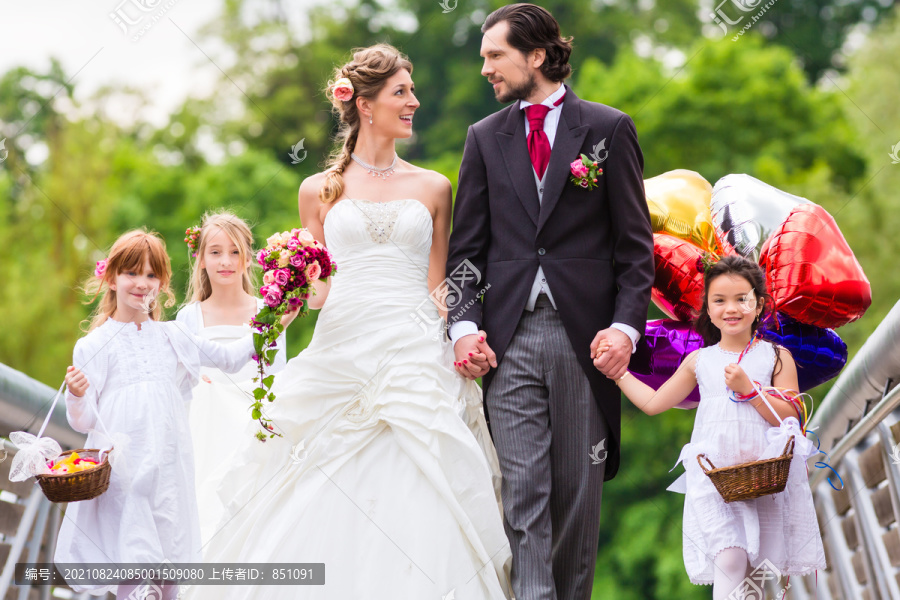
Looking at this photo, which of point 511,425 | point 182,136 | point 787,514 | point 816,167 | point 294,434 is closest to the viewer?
point 787,514

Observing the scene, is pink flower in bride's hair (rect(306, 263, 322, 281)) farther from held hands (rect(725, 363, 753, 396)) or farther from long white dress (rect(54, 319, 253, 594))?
held hands (rect(725, 363, 753, 396))

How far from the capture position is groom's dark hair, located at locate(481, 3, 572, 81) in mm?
4230

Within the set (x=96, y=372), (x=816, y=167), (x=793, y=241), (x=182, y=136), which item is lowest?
(x=96, y=372)

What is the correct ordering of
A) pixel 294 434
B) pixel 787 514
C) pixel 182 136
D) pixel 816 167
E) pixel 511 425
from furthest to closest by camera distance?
pixel 182 136, pixel 816 167, pixel 294 434, pixel 511 425, pixel 787 514

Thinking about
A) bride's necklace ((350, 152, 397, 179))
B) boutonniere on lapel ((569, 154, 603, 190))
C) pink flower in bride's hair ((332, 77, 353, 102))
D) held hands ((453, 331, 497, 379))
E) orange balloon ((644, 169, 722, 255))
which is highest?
pink flower in bride's hair ((332, 77, 353, 102))

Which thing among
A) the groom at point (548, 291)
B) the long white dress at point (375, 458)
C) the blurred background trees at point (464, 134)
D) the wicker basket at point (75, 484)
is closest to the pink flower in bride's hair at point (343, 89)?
the long white dress at point (375, 458)

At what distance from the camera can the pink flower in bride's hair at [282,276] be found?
163 inches

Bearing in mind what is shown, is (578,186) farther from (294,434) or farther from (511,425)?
(294,434)

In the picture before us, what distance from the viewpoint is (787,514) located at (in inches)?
148

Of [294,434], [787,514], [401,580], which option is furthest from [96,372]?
[787,514]

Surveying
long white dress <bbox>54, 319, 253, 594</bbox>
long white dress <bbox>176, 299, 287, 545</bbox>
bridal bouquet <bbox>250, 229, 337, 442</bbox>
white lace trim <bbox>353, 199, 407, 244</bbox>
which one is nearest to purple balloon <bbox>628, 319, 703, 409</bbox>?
white lace trim <bbox>353, 199, 407, 244</bbox>

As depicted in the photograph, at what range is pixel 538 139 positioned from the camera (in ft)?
13.8

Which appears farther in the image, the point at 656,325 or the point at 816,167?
the point at 816,167

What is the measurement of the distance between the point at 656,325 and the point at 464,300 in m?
0.83
